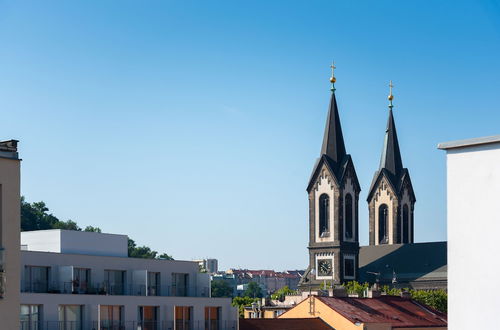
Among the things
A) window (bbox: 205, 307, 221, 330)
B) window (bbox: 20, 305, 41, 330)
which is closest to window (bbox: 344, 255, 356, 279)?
window (bbox: 205, 307, 221, 330)

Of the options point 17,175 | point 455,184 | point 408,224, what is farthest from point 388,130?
point 455,184

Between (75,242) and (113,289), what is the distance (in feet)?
10.1

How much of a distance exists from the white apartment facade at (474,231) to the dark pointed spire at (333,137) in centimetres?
12131

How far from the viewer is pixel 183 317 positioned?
53781mm

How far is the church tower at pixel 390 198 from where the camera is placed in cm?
14362

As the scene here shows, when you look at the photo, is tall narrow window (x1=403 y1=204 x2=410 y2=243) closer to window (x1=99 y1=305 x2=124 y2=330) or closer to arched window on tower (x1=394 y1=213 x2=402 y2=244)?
arched window on tower (x1=394 y1=213 x2=402 y2=244)

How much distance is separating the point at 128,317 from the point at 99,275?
2450mm

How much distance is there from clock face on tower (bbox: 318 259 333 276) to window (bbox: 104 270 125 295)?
85.3 metres

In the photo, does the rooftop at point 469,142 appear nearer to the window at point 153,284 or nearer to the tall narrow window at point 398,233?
the window at point 153,284

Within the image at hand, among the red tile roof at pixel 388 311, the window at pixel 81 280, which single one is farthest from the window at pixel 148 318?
the red tile roof at pixel 388 311

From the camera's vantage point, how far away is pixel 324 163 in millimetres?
134375

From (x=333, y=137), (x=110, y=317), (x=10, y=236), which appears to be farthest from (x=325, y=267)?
(x=10, y=236)

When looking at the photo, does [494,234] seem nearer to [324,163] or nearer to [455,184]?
[455,184]

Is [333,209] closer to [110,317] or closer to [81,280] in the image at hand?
[110,317]
